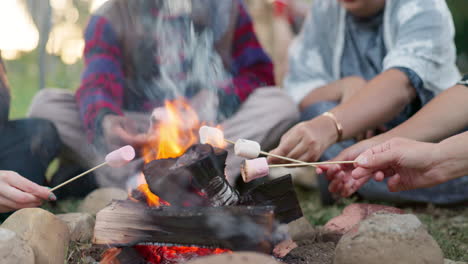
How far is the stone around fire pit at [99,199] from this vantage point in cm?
241

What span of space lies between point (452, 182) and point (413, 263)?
4.83ft

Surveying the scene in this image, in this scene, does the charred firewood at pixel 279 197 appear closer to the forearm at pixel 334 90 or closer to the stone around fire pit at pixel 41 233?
the stone around fire pit at pixel 41 233

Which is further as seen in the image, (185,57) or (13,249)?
(185,57)

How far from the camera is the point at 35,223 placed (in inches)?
61.5

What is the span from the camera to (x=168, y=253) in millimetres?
1608

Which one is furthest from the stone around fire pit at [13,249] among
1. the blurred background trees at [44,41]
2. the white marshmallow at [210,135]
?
the blurred background trees at [44,41]

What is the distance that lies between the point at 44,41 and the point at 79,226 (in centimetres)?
181

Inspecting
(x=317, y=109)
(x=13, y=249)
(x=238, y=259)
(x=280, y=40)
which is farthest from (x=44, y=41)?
(x=280, y=40)

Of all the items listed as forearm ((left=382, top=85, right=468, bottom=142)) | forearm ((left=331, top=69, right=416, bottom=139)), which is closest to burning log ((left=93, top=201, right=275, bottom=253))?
forearm ((left=331, top=69, right=416, bottom=139))

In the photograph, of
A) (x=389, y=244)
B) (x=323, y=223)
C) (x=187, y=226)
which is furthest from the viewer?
(x=323, y=223)

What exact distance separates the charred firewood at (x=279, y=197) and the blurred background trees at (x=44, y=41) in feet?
5.95

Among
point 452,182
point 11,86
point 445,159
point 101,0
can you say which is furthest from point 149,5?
point 452,182

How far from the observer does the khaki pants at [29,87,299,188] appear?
9.29 ft

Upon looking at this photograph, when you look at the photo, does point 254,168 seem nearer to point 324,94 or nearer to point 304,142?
point 304,142
